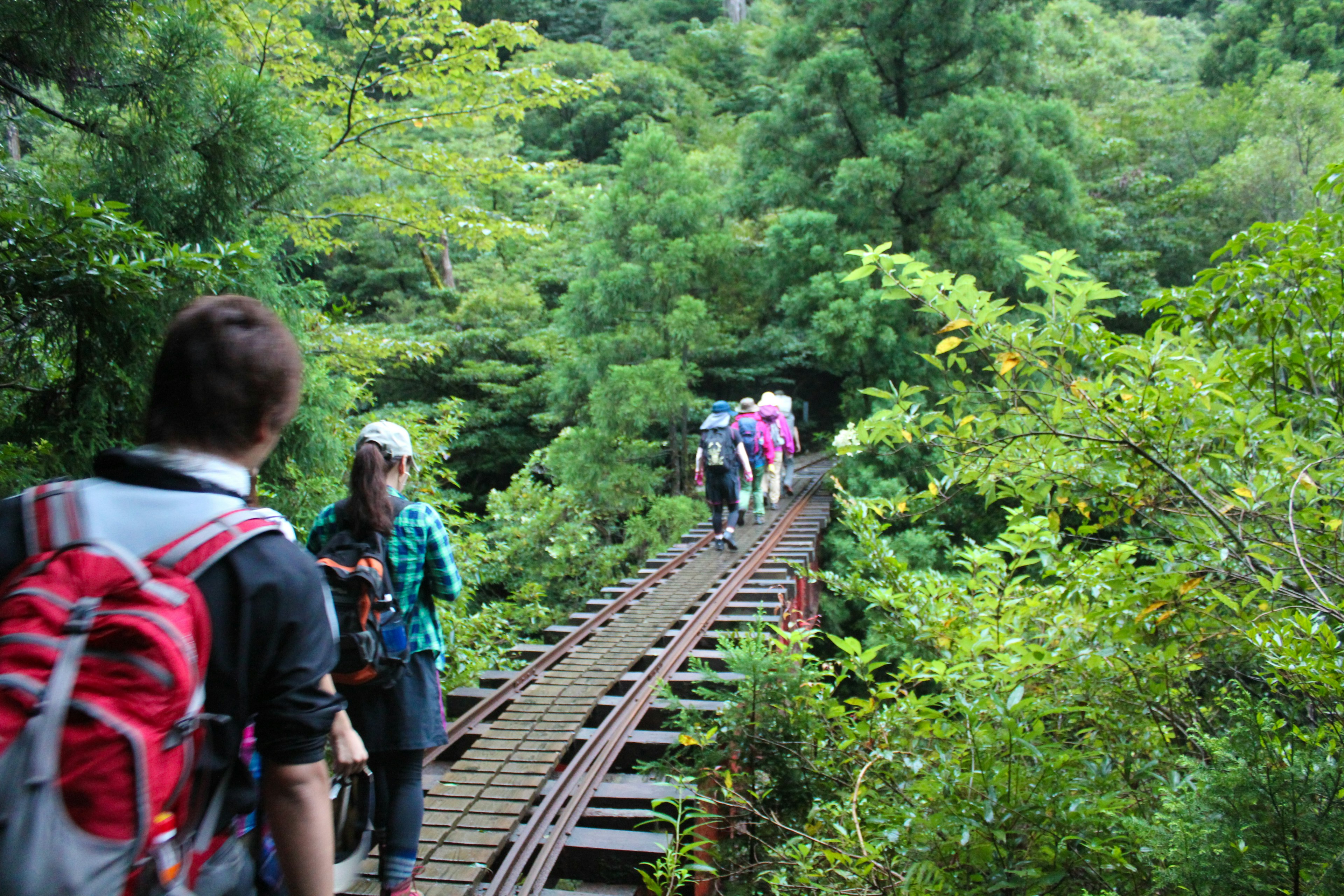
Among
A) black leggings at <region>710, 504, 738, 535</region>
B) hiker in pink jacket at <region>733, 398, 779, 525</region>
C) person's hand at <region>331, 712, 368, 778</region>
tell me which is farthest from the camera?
hiker in pink jacket at <region>733, 398, 779, 525</region>

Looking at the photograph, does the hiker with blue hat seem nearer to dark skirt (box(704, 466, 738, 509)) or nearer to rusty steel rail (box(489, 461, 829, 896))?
dark skirt (box(704, 466, 738, 509))

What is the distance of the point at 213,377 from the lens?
4.49ft

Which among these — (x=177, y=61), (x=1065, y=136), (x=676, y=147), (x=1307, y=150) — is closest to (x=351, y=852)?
(x=177, y=61)

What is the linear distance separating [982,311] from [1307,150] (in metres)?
21.7

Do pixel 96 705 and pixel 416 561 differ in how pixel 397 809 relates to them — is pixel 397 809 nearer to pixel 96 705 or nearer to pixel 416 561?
pixel 416 561

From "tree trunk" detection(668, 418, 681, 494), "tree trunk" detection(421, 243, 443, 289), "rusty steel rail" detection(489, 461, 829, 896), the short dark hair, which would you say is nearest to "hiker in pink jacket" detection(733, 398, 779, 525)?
"tree trunk" detection(668, 418, 681, 494)

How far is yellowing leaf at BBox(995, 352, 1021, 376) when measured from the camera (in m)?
2.78

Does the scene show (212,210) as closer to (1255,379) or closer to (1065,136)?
(1255,379)

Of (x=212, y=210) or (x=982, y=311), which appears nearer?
(x=982, y=311)

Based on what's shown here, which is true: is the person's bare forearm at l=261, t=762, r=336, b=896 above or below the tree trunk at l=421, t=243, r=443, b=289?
below

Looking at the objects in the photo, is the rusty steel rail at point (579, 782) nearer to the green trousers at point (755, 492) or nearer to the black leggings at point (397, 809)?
the black leggings at point (397, 809)

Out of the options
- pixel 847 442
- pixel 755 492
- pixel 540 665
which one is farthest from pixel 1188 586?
pixel 755 492

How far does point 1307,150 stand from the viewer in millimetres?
17766

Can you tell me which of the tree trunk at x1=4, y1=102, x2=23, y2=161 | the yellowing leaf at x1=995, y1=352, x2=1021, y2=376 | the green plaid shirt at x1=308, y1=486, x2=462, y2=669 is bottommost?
the green plaid shirt at x1=308, y1=486, x2=462, y2=669
